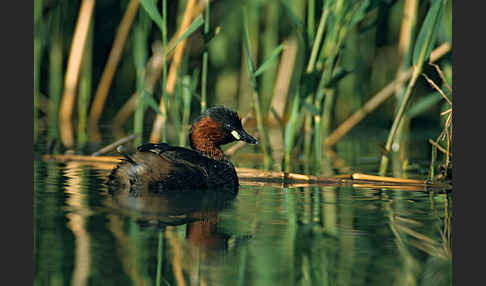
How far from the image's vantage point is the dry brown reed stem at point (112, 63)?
29.6ft

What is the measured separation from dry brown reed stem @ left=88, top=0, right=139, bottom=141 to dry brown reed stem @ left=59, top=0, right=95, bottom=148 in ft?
1.05

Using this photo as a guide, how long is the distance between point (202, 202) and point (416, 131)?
571 centimetres

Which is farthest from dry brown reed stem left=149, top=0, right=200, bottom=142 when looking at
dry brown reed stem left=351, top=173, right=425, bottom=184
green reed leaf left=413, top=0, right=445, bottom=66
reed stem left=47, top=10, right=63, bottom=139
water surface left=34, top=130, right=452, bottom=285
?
green reed leaf left=413, top=0, right=445, bottom=66

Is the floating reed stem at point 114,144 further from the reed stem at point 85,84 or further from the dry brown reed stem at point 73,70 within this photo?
the reed stem at point 85,84

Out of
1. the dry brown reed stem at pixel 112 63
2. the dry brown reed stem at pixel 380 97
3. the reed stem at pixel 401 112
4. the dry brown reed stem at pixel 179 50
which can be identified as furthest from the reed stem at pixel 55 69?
the reed stem at pixel 401 112

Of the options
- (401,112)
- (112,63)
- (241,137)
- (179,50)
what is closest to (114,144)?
(241,137)

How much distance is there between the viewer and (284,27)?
975 cm

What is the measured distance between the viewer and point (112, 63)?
936cm

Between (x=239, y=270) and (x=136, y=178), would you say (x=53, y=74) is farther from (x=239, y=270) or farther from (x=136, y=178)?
(x=239, y=270)

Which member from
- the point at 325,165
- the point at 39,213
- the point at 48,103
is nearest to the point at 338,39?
the point at 325,165

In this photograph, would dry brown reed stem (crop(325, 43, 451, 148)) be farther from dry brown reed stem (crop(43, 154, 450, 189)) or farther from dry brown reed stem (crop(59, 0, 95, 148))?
dry brown reed stem (crop(59, 0, 95, 148))

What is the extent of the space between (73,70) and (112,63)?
2.23ft

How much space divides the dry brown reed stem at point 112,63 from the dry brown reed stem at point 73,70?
32cm

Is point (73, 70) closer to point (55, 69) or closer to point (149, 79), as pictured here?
point (55, 69)
